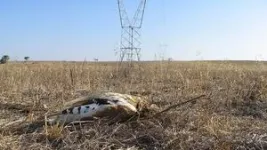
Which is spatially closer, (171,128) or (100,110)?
(171,128)

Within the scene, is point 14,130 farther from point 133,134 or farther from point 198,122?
point 198,122

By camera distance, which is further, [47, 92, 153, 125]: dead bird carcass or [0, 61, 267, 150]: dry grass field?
[47, 92, 153, 125]: dead bird carcass

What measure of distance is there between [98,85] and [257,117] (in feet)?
12.8

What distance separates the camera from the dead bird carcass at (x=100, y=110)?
4953mm

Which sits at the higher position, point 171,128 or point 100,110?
point 100,110

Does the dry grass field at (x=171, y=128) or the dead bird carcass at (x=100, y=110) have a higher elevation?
the dead bird carcass at (x=100, y=110)

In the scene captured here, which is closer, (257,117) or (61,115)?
(61,115)

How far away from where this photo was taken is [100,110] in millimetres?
5062

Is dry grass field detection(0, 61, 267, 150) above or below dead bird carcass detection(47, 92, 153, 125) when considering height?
below

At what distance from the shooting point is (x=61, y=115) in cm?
497

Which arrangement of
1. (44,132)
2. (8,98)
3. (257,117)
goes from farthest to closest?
(8,98), (257,117), (44,132)

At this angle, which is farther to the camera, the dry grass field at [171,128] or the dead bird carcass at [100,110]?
the dead bird carcass at [100,110]

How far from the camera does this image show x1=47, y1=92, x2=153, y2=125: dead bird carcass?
4953 mm

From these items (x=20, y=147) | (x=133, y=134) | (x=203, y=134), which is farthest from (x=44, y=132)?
(x=203, y=134)
